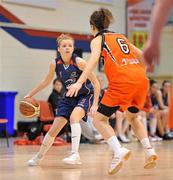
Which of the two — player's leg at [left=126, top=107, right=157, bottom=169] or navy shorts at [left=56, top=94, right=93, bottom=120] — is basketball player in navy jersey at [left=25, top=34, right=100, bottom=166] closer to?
navy shorts at [left=56, top=94, right=93, bottom=120]

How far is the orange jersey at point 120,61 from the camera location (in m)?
4.84

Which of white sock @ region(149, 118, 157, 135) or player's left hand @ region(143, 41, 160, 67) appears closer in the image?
player's left hand @ region(143, 41, 160, 67)

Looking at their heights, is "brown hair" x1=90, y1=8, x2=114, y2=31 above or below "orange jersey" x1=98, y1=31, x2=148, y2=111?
above

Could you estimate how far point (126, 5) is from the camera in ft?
49.7

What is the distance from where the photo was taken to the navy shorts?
5.73m

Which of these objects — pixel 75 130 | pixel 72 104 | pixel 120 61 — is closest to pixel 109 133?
pixel 120 61

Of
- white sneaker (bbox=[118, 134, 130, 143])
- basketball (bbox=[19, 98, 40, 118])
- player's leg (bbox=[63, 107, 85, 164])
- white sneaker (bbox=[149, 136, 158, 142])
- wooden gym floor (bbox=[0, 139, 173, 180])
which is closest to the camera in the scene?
wooden gym floor (bbox=[0, 139, 173, 180])

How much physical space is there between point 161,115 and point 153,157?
7818 millimetres

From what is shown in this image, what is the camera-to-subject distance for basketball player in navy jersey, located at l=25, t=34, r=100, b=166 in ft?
18.5

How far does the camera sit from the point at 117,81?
4.84 m

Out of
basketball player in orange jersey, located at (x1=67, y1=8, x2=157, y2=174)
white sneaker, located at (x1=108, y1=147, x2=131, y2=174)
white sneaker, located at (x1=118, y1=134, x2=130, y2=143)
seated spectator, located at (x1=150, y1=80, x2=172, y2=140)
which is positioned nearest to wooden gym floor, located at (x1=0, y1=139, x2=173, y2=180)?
white sneaker, located at (x1=108, y1=147, x2=131, y2=174)

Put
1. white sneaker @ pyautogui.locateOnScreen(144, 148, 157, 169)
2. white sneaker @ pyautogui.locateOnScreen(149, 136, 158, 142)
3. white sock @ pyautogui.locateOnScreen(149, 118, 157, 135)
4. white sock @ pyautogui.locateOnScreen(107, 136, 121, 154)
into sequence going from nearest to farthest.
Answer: white sock @ pyautogui.locateOnScreen(107, 136, 121, 154), white sneaker @ pyautogui.locateOnScreen(144, 148, 157, 169), white sneaker @ pyautogui.locateOnScreen(149, 136, 158, 142), white sock @ pyautogui.locateOnScreen(149, 118, 157, 135)

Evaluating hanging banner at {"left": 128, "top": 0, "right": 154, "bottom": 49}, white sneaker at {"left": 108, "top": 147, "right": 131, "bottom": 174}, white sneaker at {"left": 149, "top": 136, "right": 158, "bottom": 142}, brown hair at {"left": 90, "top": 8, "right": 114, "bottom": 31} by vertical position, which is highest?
hanging banner at {"left": 128, "top": 0, "right": 154, "bottom": 49}

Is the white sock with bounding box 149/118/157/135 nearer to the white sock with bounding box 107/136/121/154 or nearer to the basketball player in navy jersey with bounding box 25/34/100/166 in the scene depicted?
the basketball player in navy jersey with bounding box 25/34/100/166
